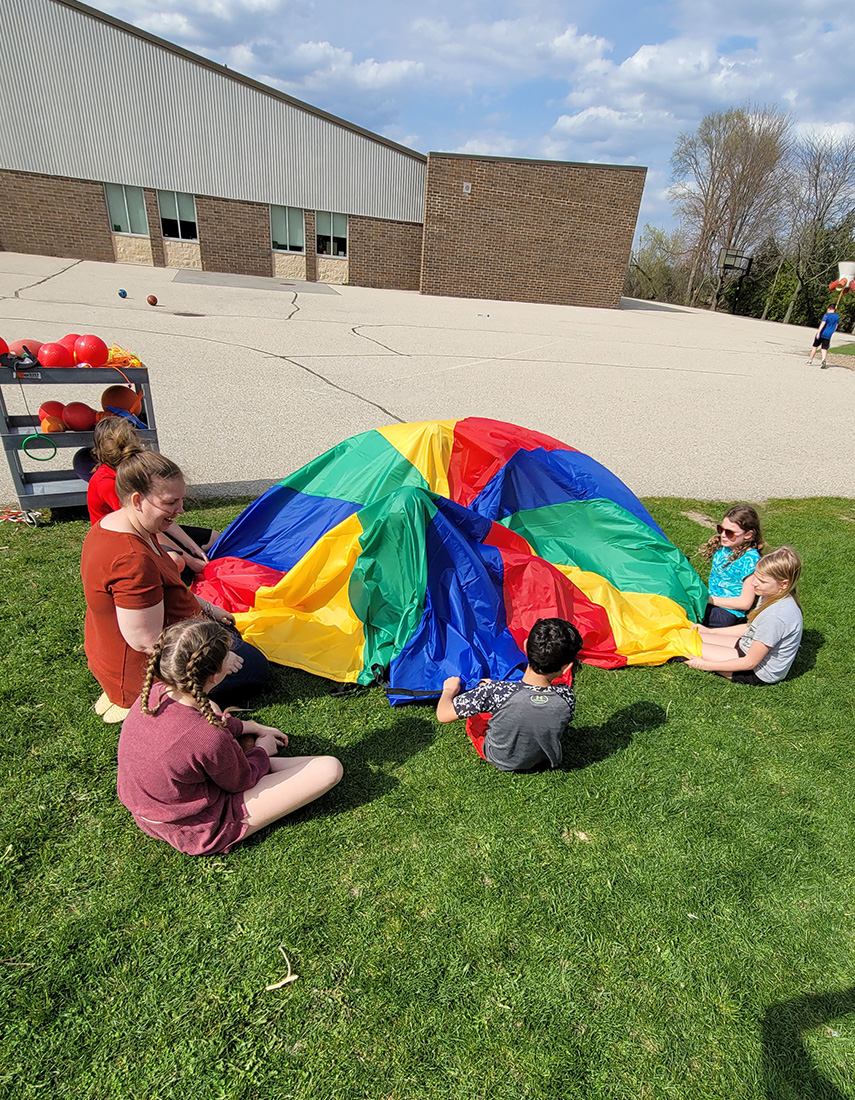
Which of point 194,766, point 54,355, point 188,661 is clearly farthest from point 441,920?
point 54,355

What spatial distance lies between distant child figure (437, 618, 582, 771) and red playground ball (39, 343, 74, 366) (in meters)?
4.19

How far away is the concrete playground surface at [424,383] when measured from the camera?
7.71 metres

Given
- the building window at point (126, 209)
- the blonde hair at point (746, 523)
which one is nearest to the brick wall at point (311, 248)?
the building window at point (126, 209)

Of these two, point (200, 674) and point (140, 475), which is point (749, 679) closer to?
point (200, 674)

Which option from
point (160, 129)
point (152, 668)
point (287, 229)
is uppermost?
point (160, 129)

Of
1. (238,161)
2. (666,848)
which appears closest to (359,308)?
(238,161)

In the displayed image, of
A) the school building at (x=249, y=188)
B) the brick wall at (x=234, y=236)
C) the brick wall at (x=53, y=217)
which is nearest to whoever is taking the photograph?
the school building at (x=249, y=188)

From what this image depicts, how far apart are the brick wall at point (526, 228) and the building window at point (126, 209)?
34.0ft

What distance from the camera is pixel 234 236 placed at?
23.5 m

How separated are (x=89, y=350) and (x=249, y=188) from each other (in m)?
21.9

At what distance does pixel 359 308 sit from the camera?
62.4ft

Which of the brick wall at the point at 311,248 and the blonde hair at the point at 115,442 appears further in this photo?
the brick wall at the point at 311,248

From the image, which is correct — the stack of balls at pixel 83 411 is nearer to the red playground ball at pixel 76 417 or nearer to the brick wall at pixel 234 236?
the red playground ball at pixel 76 417

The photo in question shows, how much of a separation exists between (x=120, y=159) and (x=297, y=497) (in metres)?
23.6
